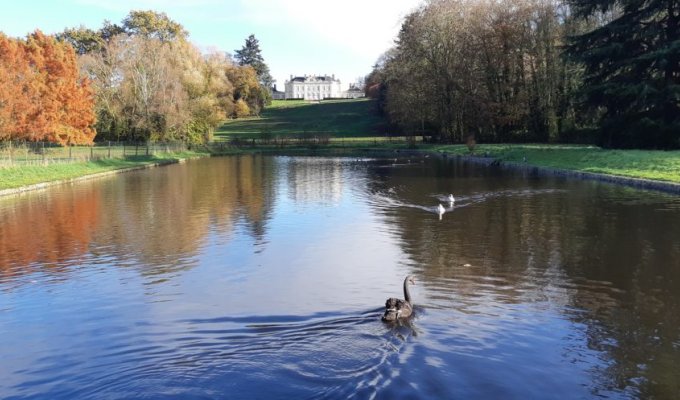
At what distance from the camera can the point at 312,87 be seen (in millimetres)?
192375

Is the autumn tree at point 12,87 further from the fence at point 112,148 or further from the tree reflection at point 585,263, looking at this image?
the tree reflection at point 585,263

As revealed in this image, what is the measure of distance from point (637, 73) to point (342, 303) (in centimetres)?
3051

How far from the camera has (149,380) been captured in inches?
271

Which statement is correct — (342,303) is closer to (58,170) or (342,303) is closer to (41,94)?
(58,170)

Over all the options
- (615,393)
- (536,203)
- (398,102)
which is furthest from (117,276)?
(398,102)

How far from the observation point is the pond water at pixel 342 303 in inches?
270

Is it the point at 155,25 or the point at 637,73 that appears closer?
the point at 637,73

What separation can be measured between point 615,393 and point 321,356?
3501mm

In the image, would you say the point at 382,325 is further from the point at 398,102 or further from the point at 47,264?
the point at 398,102

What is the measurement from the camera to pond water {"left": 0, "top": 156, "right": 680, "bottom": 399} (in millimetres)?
6848

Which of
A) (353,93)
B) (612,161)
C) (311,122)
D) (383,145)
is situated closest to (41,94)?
Result: (383,145)

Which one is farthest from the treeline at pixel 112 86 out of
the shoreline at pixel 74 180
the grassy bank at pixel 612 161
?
the grassy bank at pixel 612 161

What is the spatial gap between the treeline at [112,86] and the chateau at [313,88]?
100 metres

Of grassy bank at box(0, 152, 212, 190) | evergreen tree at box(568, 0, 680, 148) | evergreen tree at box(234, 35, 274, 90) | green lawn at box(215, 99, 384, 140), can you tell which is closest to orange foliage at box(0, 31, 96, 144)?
grassy bank at box(0, 152, 212, 190)
